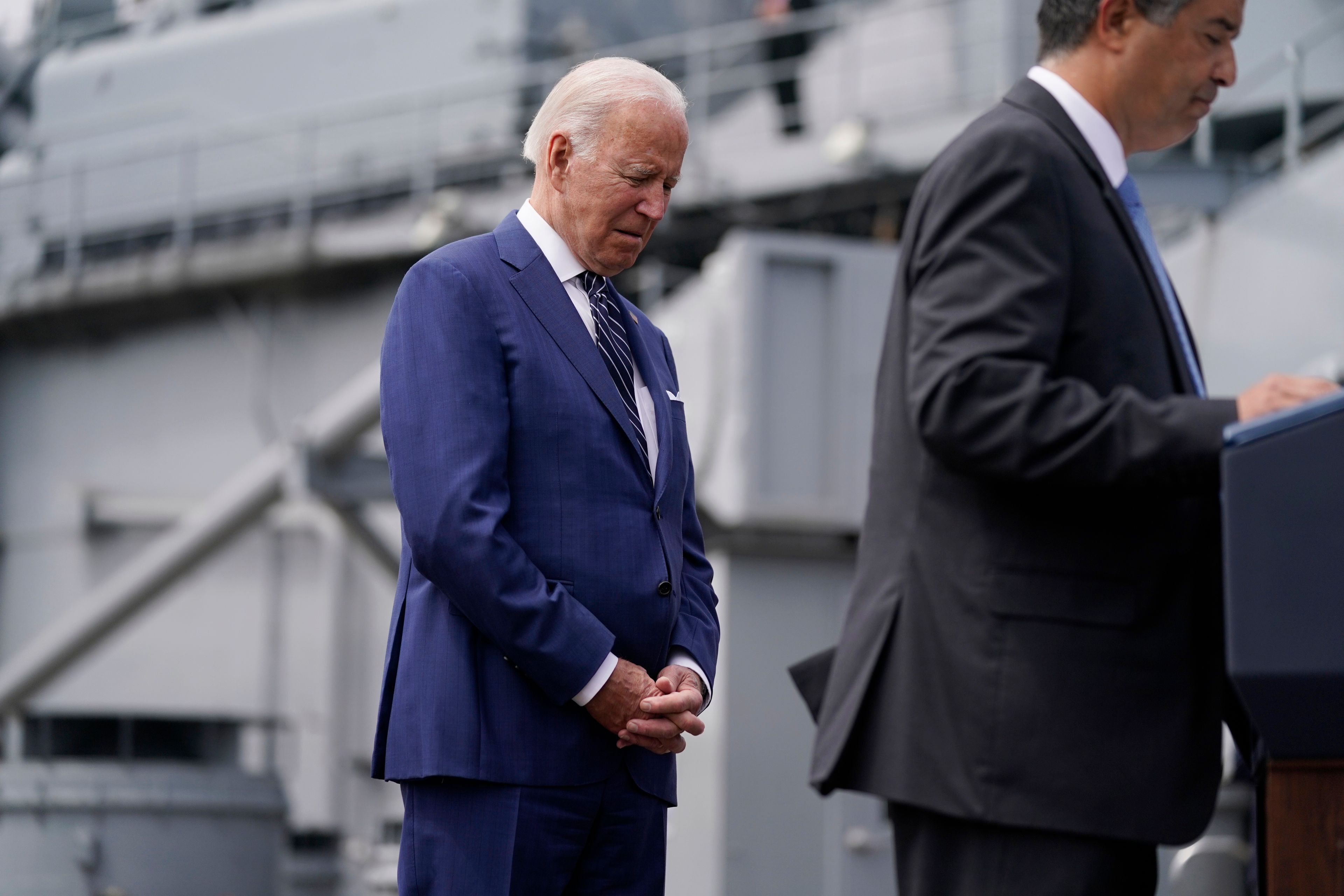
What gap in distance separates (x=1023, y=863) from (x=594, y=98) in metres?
A: 1.07

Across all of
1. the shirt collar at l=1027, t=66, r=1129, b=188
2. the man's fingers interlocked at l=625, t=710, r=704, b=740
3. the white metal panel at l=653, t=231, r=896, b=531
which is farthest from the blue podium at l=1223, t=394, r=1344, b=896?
the white metal panel at l=653, t=231, r=896, b=531

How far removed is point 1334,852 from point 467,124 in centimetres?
1142

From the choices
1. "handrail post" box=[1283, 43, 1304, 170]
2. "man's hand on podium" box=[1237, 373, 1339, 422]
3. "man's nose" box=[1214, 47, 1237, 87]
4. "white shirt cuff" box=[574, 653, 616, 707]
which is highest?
"handrail post" box=[1283, 43, 1304, 170]

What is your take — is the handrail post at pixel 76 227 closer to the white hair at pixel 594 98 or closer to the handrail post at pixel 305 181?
the handrail post at pixel 305 181

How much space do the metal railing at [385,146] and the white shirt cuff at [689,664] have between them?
7.61m

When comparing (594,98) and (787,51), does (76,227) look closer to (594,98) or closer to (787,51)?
A: (787,51)

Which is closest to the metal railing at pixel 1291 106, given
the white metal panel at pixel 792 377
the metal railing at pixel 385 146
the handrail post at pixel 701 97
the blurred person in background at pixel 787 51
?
the metal railing at pixel 385 146

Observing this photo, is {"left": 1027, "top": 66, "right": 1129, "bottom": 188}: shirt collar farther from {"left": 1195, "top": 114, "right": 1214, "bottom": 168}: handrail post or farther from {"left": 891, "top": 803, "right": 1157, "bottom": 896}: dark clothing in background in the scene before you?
{"left": 1195, "top": 114, "right": 1214, "bottom": 168}: handrail post

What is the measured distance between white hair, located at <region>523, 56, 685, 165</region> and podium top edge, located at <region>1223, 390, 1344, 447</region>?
0.89m

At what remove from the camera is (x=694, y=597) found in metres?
2.20

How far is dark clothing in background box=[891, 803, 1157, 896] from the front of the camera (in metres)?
1.60

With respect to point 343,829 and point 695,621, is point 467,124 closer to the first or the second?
point 343,829

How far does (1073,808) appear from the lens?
1.59 m

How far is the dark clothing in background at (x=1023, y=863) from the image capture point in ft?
5.25
